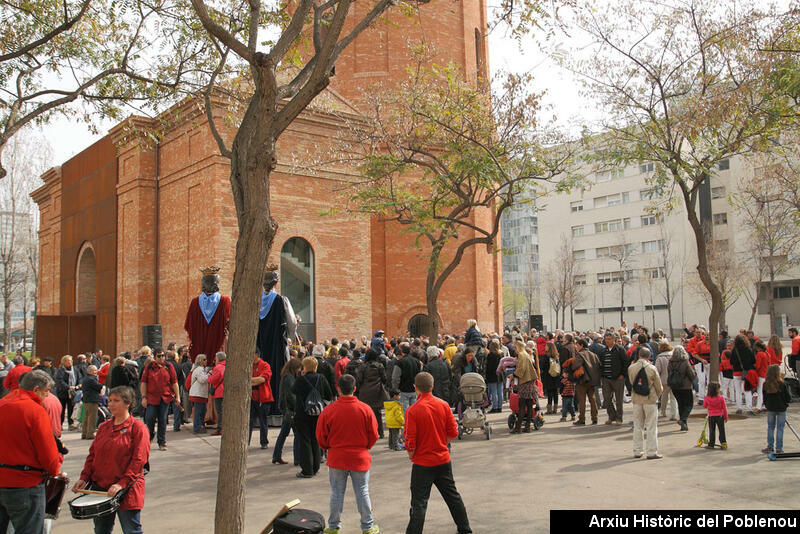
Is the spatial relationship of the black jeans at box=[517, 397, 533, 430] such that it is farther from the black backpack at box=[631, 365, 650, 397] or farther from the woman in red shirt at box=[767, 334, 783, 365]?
the woman in red shirt at box=[767, 334, 783, 365]

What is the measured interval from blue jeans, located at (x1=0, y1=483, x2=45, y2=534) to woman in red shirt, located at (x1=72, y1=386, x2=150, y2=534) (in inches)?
15.5

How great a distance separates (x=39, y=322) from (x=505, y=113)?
75.2 feet

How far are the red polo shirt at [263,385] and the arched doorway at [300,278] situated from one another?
12727 mm

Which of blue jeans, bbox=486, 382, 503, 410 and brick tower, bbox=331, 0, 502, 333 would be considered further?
brick tower, bbox=331, 0, 502, 333

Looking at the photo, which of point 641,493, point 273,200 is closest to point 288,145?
point 273,200

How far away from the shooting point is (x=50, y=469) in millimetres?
5258

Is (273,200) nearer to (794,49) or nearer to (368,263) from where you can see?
→ (368,263)

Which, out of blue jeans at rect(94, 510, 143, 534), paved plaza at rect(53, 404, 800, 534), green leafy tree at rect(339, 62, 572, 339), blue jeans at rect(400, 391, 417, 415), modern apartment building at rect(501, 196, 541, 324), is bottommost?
paved plaza at rect(53, 404, 800, 534)

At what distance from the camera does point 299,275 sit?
24.1m

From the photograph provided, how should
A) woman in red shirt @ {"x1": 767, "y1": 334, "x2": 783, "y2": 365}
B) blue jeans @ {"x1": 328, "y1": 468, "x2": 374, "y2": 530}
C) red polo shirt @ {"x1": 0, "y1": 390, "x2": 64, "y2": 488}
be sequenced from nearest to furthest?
red polo shirt @ {"x1": 0, "y1": 390, "x2": 64, "y2": 488}
blue jeans @ {"x1": 328, "y1": 468, "x2": 374, "y2": 530}
woman in red shirt @ {"x1": 767, "y1": 334, "x2": 783, "y2": 365}

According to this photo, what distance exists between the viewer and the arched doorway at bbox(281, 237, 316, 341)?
78.2ft

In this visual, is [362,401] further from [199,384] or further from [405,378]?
[199,384]

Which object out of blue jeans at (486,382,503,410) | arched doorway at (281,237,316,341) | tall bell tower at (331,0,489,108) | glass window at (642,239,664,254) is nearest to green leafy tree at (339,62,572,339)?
blue jeans at (486,382,503,410)

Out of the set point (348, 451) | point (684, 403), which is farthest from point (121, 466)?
point (684, 403)
